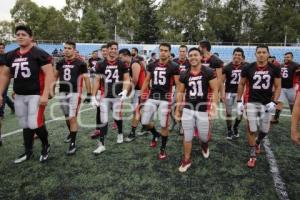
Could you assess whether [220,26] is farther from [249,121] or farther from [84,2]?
[249,121]

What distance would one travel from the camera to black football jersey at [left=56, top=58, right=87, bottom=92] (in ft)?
20.5

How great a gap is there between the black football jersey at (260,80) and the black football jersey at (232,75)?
1.51 metres

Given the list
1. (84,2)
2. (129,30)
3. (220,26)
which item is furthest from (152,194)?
(84,2)

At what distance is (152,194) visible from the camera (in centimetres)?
445

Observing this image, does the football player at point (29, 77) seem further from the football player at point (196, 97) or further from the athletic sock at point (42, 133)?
the football player at point (196, 97)

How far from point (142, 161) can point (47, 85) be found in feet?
6.66

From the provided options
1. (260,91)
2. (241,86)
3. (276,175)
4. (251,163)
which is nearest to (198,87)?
(241,86)

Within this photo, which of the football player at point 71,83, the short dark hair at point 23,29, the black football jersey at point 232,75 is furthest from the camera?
the black football jersey at point 232,75

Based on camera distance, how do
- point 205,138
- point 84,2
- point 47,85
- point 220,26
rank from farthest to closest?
point 84,2 < point 220,26 < point 205,138 < point 47,85

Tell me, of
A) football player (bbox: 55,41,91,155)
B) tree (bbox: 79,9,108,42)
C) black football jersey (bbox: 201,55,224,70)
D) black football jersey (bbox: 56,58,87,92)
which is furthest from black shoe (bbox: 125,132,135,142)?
tree (bbox: 79,9,108,42)

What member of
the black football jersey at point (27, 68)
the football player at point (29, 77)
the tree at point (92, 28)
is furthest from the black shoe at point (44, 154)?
the tree at point (92, 28)

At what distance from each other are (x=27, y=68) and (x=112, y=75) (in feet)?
5.66

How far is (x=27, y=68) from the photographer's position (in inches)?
207

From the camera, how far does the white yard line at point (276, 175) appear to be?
4.54m
